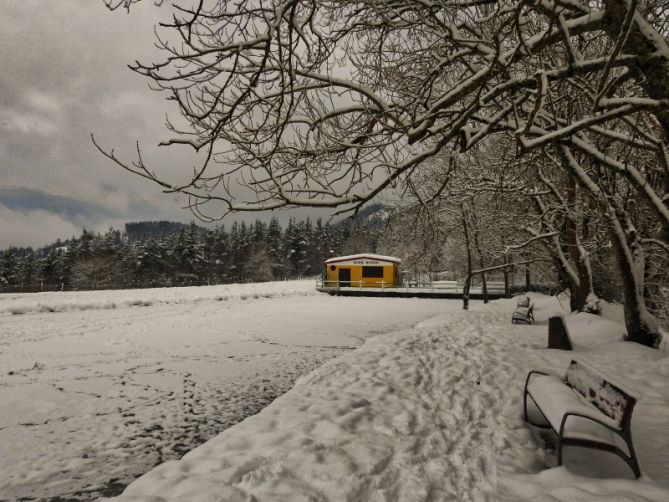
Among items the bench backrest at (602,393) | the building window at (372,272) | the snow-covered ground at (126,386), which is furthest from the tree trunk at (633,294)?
the building window at (372,272)

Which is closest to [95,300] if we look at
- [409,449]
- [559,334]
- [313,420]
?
[313,420]

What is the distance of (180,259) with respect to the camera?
212 feet

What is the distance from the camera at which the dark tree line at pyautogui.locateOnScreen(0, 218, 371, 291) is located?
53.7m

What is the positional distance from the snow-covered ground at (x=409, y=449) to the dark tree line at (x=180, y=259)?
1621 inches

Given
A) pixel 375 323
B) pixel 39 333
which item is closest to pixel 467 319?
pixel 375 323

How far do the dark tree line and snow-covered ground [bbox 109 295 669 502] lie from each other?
135ft

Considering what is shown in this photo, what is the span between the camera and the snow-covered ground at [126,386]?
13.9 feet

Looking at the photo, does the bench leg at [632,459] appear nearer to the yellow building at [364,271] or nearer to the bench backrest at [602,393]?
the bench backrest at [602,393]

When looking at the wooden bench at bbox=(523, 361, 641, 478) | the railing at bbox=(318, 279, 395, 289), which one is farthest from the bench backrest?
the railing at bbox=(318, 279, 395, 289)

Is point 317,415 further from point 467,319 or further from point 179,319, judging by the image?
point 179,319

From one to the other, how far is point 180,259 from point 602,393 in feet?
221

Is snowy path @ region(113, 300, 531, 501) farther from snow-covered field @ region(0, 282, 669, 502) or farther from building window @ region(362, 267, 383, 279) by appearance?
building window @ region(362, 267, 383, 279)

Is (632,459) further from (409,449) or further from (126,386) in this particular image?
(126,386)

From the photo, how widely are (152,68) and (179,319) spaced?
1508cm
